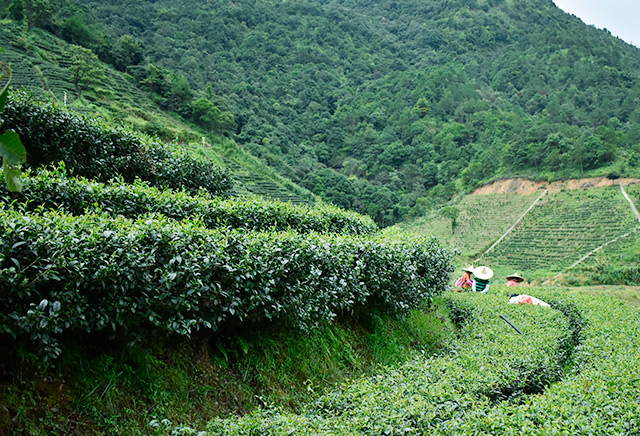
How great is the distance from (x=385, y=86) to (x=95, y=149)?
98589 millimetres

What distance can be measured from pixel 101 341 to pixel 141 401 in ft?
2.06

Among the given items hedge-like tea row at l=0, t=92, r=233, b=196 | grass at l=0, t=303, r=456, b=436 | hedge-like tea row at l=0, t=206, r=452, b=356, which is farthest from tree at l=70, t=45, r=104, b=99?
grass at l=0, t=303, r=456, b=436

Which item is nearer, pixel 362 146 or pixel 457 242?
pixel 457 242

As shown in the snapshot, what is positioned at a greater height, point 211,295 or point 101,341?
point 211,295

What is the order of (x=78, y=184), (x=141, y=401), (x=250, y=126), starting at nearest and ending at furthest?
Result: (x=141, y=401) → (x=78, y=184) → (x=250, y=126)

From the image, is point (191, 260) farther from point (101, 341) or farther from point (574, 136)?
point (574, 136)

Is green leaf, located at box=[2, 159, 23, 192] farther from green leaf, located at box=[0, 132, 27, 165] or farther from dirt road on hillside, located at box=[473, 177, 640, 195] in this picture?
dirt road on hillside, located at box=[473, 177, 640, 195]

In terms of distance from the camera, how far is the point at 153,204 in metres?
6.70

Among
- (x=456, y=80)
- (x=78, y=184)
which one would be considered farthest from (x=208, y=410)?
(x=456, y=80)

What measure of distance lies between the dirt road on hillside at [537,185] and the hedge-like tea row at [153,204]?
147 feet

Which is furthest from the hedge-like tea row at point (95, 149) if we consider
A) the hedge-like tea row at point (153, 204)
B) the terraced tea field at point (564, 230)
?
the terraced tea field at point (564, 230)

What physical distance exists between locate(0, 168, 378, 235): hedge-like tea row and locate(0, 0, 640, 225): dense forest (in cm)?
3108

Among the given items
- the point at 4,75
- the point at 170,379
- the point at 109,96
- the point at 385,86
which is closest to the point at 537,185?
the point at 109,96

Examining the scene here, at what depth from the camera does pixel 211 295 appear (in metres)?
4.21
